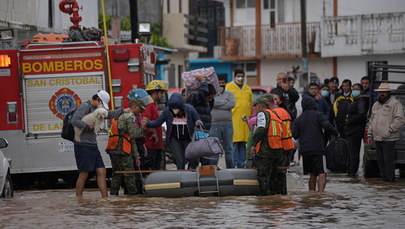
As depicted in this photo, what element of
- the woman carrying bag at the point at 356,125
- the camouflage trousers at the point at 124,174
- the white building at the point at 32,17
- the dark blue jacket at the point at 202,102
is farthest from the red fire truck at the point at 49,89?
the white building at the point at 32,17

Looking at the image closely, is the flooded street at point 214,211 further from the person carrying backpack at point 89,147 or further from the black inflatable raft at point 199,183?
the person carrying backpack at point 89,147

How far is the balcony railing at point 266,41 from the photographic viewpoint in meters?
48.5

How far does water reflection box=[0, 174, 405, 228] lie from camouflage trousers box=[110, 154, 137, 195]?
244 mm

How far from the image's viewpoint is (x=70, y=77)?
1689 centimetres

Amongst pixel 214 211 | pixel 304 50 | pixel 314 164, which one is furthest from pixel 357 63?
pixel 214 211

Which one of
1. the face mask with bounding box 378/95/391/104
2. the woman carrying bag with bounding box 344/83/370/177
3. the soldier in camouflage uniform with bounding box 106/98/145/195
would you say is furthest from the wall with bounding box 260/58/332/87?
the soldier in camouflage uniform with bounding box 106/98/145/195

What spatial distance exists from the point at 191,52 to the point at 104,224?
146 feet

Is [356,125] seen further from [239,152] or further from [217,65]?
[217,65]

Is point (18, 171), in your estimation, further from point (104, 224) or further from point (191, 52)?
point (191, 52)

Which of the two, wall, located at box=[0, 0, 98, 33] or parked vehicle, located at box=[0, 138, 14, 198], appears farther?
wall, located at box=[0, 0, 98, 33]

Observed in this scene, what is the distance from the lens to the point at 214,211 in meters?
12.6

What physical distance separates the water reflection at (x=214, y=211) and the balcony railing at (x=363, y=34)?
99.4ft

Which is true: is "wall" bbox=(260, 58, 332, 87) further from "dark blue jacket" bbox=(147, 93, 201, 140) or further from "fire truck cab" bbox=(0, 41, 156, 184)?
"dark blue jacket" bbox=(147, 93, 201, 140)

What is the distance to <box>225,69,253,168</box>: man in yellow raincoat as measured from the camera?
18.6 metres
